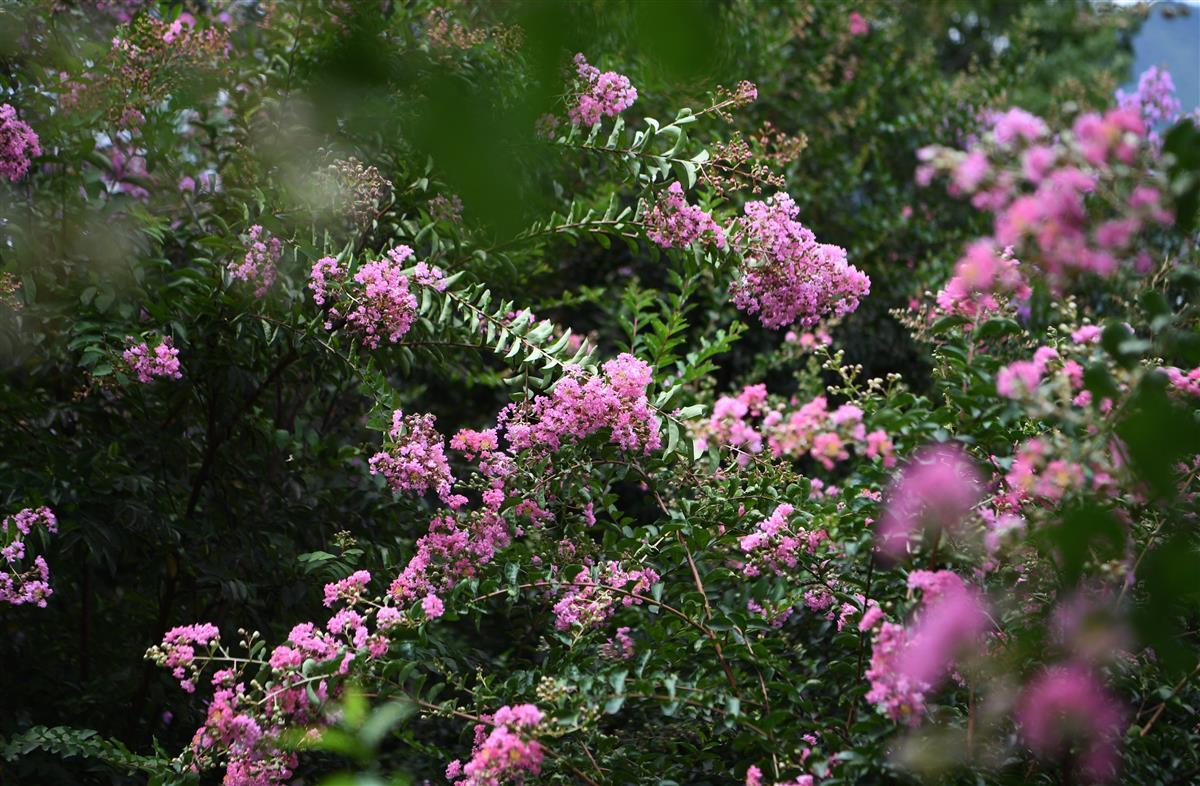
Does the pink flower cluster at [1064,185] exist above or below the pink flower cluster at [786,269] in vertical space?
below

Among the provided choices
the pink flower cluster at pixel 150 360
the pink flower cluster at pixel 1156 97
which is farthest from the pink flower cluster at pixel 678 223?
the pink flower cluster at pixel 1156 97

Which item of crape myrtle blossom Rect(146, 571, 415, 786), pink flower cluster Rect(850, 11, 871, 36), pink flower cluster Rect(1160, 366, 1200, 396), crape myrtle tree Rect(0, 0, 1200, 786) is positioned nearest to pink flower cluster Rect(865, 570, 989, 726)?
crape myrtle tree Rect(0, 0, 1200, 786)

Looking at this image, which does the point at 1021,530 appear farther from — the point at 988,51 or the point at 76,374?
the point at 988,51

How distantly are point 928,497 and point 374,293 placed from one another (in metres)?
1.25

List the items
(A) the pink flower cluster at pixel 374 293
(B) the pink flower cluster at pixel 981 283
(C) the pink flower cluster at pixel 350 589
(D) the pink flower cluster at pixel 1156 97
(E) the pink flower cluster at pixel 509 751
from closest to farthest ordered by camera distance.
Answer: (B) the pink flower cluster at pixel 981 283
(E) the pink flower cluster at pixel 509 751
(C) the pink flower cluster at pixel 350 589
(A) the pink flower cluster at pixel 374 293
(D) the pink flower cluster at pixel 1156 97

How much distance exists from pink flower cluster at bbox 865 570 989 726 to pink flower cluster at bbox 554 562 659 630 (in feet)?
2.00

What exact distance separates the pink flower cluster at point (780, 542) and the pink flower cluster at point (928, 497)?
406 millimetres

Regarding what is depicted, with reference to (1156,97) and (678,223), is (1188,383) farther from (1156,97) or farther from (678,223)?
(1156,97)

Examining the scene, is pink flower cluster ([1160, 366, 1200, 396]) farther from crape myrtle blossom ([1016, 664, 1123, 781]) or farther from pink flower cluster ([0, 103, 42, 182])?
pink flower cluster ([0, 103, 42, 182])

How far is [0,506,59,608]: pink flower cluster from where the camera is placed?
227 centimetres

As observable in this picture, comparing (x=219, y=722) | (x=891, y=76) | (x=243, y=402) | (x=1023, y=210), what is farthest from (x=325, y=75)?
(x=891, y=76)

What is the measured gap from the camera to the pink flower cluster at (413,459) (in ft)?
7.41

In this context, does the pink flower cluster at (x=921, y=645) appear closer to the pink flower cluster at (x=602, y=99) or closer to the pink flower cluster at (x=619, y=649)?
the pink flower cluster at (x=619, y=649)

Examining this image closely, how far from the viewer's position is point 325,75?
3.45 feet
